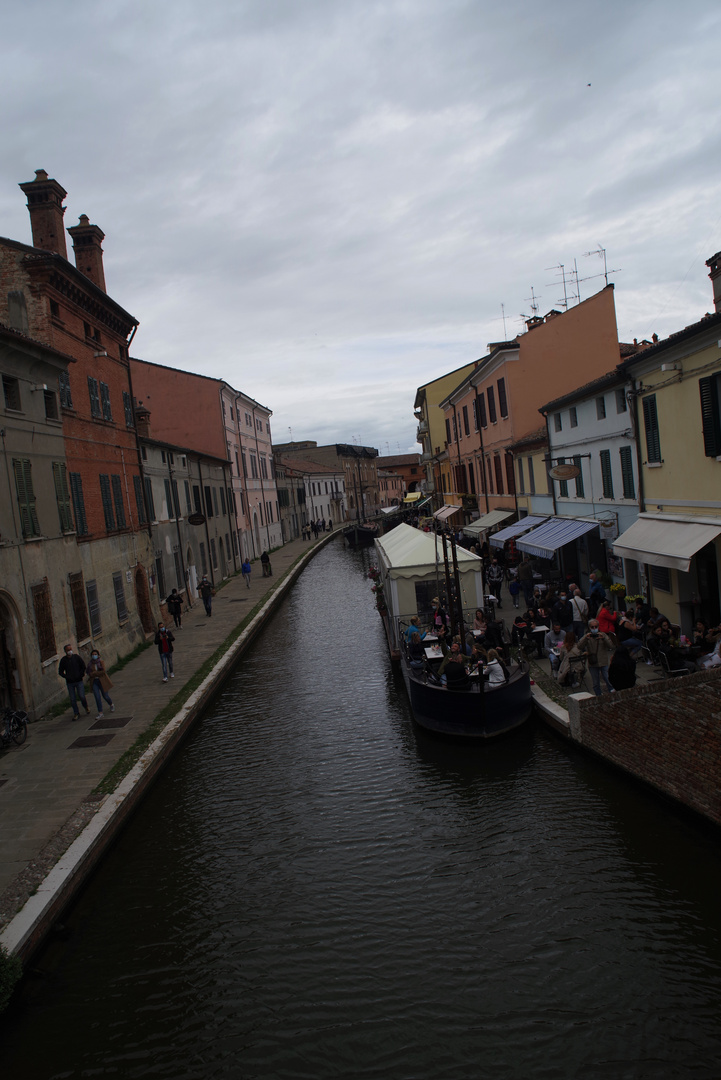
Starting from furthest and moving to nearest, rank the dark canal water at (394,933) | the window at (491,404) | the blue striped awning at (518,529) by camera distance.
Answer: the window at (491,404), the blue striped awning at (518,529), the dark canal water at (394,933)

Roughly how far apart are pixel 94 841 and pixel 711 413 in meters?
11.5

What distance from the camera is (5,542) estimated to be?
14188mm

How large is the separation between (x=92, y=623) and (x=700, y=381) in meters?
14.7

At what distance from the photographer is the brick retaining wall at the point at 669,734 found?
29.6 ft

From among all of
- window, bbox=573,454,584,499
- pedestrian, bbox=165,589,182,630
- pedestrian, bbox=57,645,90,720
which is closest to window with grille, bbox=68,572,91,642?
pedestrian, bbox=57,645,90,720

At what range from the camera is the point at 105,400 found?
22.0m

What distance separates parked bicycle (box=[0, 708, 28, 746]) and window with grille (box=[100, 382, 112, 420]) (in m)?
10.4

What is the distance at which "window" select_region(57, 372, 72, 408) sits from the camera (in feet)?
60.0

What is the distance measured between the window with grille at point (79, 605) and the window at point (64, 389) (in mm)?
4209

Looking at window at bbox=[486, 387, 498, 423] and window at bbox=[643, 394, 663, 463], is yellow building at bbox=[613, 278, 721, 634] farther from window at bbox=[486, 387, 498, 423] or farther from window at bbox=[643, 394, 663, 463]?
window at bbox=[486, 387, 498, 423]

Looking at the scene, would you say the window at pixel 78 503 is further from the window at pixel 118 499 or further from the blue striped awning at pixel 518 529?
the blue striped awning at pixel 518 529

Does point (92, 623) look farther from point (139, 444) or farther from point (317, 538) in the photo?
point (317, 538)

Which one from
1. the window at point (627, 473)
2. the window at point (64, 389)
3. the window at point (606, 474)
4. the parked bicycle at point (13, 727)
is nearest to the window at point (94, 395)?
the window at point (64, 389)

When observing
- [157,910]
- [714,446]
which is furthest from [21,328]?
[714,446]
